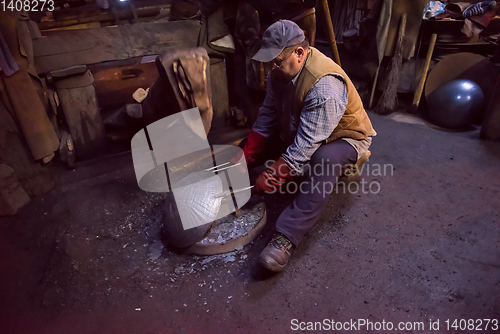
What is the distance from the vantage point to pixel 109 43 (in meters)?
3.13

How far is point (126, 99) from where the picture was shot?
5000 mm

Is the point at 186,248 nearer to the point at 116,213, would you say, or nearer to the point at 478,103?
the point at 116,213

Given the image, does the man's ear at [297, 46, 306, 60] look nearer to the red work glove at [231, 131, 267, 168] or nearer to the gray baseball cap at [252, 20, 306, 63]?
the gray baseball cap at [252, 20, 306, 63]

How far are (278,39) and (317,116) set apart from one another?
557 mm

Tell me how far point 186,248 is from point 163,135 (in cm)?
130

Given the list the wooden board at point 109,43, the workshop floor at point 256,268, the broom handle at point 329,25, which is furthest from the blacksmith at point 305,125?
the broom handle at point 329,25

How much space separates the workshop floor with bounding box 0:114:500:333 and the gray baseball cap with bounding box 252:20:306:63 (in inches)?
49.1

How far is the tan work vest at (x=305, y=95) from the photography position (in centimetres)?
215

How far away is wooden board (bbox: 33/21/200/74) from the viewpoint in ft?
9.73

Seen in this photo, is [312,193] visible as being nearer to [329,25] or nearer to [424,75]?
[329,25]

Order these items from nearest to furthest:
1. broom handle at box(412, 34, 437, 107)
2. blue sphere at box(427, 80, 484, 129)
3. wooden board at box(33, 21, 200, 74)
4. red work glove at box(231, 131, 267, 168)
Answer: red work glove at box(231, 131, 267, 168), wooden board at box(33, 21, 200, 74), blue sphere at box(427, 80, 484, 129), broom handle at box(412, 34, 437, 107)

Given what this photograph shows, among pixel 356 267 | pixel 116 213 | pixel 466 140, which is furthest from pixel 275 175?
pixel 466 140

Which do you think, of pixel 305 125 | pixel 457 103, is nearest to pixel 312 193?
pixel 305 125

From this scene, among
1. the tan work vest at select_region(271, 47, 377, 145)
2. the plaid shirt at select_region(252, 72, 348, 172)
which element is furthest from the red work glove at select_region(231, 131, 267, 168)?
the plaid shirt at select_region(252, 72, 348, 172)
